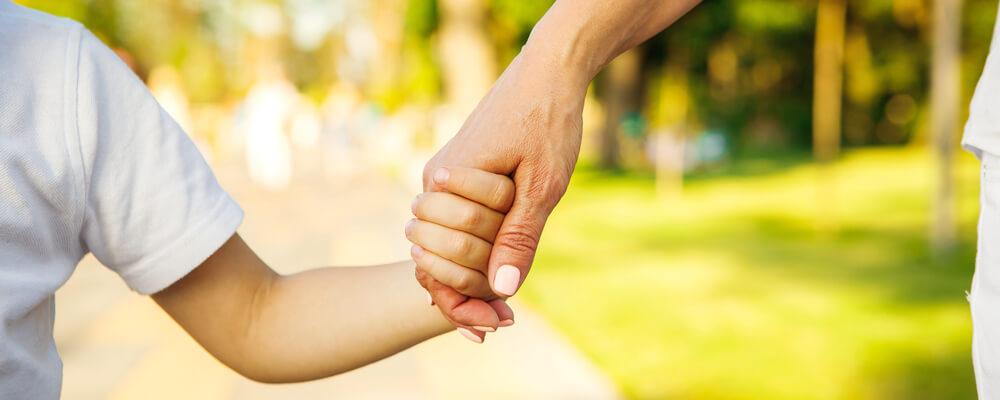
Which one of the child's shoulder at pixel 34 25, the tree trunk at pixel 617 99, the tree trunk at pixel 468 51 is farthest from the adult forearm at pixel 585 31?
the tree trunk at pixel 617 99

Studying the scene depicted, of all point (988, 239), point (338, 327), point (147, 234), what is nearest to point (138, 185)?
point (147, 234)

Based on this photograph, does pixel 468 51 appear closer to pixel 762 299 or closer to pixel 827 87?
pixel 827 87

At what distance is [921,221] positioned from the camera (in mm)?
11320

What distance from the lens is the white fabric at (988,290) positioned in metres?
1.24

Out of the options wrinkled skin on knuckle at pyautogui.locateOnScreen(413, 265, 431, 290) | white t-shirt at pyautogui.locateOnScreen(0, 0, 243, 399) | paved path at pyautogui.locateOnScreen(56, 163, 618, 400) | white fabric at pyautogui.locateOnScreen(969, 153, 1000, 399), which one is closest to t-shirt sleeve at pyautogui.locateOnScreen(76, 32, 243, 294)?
white t-shirt at pyautogui.locateOnScreen(0, 0, 243, 399)

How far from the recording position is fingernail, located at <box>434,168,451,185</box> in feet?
4.52

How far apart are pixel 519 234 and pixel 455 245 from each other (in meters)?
0.09

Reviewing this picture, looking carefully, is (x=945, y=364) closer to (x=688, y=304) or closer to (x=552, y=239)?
(x=688, y=304)

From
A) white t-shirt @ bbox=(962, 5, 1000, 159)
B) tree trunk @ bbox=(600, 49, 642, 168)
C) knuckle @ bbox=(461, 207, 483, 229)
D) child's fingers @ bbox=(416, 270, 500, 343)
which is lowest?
tree trunk @ bbox=(600, 49, 642, 168)

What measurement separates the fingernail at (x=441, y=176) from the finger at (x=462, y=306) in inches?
5.8

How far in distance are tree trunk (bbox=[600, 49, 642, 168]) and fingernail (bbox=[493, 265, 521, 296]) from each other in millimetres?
19803

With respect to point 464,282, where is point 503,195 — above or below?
A: above

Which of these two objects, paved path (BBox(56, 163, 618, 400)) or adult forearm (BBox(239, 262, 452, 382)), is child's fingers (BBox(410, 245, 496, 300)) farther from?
paved path (BBox(56, 163, 618, 400))

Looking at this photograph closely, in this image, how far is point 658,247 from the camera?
9.12 meters
